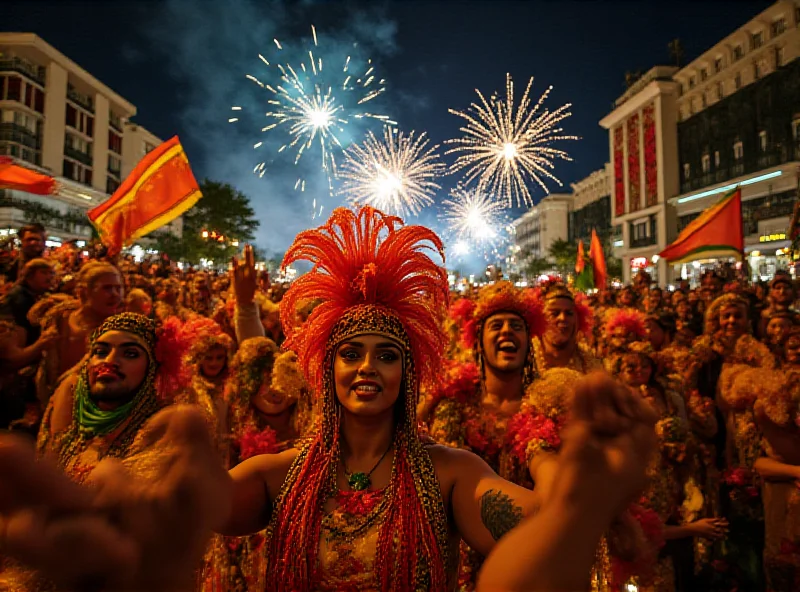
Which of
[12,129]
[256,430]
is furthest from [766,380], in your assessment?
[12,129]

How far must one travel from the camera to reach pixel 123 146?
6012 centimetres

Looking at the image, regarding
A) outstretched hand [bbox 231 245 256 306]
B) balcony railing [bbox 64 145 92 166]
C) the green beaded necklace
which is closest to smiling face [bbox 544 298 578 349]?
outstretched hand [bbox 231 245 256 306]

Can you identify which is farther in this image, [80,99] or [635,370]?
[80,99]

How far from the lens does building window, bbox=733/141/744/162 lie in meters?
42.7

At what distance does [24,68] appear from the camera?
42.8 m

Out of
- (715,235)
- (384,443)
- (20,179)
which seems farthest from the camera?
(715,235)

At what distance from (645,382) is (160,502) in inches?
153

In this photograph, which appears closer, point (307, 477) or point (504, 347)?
point (307, 477)

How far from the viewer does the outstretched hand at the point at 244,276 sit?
15.0ft

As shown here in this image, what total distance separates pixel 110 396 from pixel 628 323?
4.28 m

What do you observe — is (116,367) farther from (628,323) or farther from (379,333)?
(628,323)

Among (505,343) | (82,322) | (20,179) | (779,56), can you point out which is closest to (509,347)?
(505,343)

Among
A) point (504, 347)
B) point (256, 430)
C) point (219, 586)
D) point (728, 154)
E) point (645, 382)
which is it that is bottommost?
point (219, 586)

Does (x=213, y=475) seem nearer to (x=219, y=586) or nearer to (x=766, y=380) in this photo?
(x=219, y=586)
